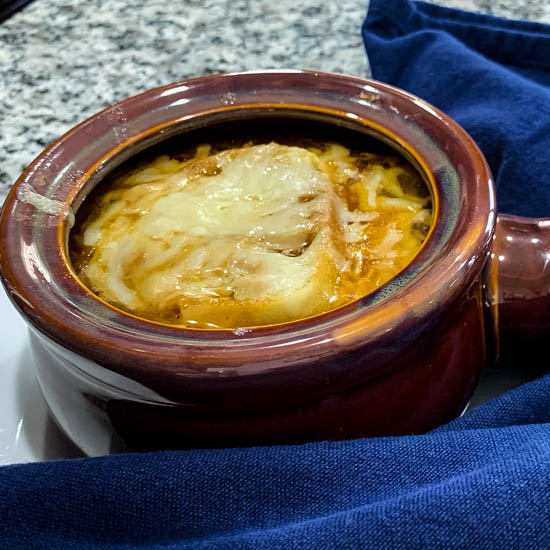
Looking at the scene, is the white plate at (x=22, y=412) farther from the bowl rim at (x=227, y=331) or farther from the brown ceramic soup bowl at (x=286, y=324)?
the bowl rim at (x=227, y=331)

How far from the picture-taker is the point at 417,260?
0.48 meters

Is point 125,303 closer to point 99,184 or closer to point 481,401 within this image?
point 99,184

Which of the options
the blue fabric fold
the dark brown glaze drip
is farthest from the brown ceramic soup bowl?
the blue fabric fold

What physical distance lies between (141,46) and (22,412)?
30.0 inches

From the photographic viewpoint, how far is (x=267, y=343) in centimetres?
43

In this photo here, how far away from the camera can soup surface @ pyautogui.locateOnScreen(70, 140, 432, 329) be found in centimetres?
51

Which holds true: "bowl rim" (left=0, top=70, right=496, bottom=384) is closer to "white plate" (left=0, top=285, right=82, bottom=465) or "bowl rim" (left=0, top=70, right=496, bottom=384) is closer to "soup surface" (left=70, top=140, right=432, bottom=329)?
"soup surface" (left=70, top=140, right=432, bottom=329)

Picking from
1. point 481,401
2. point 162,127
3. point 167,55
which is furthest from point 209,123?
point 167,55

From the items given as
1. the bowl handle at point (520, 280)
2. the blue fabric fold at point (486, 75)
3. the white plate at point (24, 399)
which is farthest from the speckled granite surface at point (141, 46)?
the bowl handle at point (520, 280)

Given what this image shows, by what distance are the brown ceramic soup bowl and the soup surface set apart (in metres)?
0.03

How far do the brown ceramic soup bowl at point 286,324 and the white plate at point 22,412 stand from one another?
0.10ft

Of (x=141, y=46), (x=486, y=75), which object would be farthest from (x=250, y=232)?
(x=141, y=46)

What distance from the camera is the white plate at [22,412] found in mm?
567

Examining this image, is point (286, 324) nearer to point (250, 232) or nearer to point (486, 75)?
point (250, 232)
